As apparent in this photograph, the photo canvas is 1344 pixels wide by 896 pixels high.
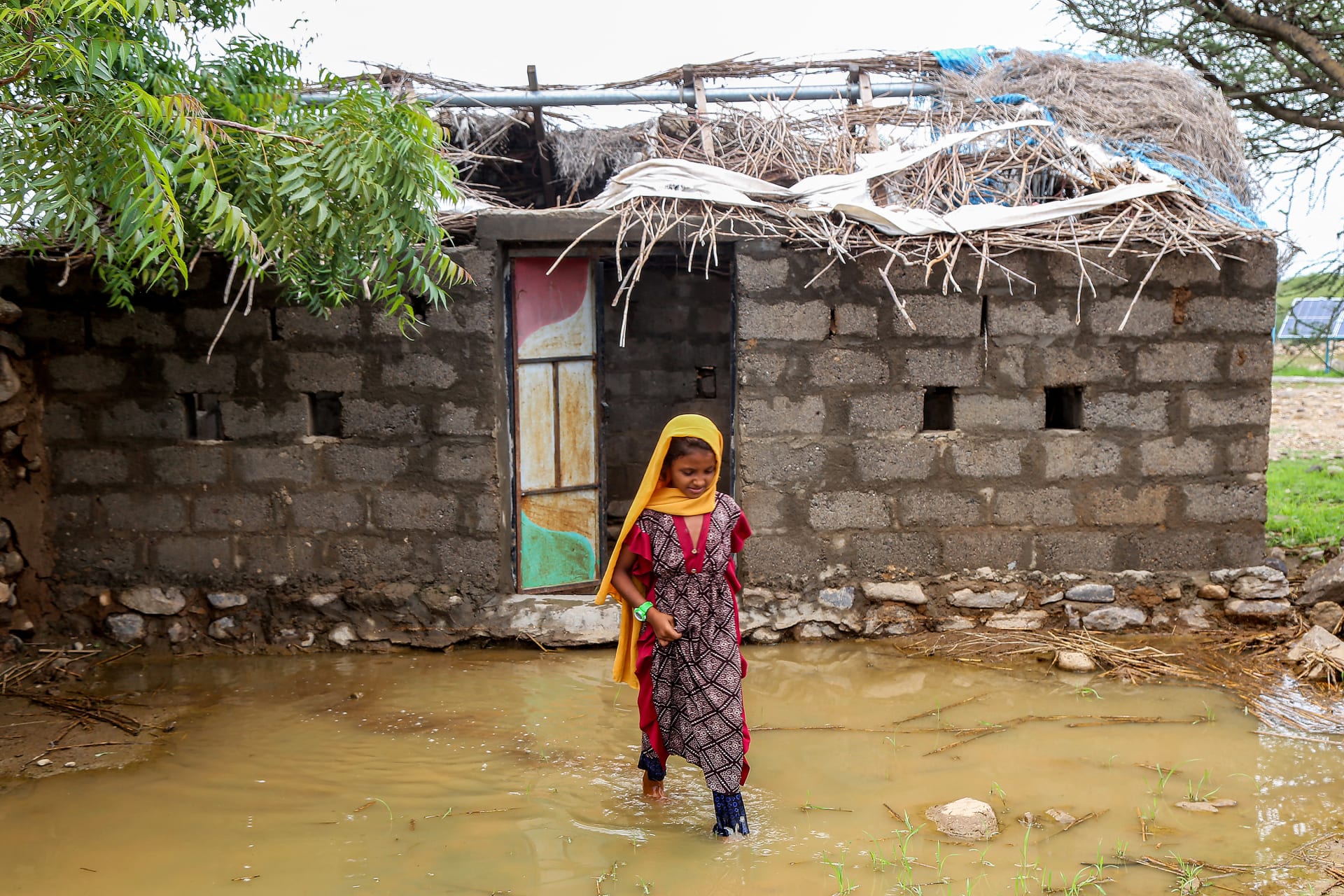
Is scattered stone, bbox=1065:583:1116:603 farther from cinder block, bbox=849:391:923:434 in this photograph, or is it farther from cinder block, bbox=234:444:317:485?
cinder block, bbox=234:444:317:485

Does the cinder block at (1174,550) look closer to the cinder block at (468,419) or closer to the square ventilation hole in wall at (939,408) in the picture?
the square ventilation hole in wall at (939,408)

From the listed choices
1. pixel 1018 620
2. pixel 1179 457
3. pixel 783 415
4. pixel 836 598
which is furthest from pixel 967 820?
pixel 1179 457

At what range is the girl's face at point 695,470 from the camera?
3.11m

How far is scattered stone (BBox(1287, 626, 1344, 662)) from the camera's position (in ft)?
15.1

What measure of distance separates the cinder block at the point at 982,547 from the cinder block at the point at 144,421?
3704mm

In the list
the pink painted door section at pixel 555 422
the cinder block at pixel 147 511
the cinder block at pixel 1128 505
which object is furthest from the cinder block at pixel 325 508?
the cinder block at pixel 1128 505

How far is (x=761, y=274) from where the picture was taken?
4906 millimetres

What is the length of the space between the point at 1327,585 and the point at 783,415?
8.98 feet

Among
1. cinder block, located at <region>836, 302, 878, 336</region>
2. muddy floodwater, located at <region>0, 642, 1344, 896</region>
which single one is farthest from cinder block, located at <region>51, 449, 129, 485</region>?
cinder block, located at <region>836, 302, 878, 336</region>

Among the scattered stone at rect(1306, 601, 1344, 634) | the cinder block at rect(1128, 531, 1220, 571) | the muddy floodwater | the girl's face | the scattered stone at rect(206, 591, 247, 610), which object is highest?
the girl's face

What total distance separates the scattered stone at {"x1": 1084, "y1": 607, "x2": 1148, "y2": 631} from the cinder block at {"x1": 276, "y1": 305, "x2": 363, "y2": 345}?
12.3 ft

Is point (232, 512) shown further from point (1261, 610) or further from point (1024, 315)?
point (1261, 610)

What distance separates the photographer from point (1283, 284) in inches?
284

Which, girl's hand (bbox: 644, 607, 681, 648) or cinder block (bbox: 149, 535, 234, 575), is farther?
cinder block (bbox: 149, 535, 234, 575)
